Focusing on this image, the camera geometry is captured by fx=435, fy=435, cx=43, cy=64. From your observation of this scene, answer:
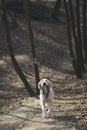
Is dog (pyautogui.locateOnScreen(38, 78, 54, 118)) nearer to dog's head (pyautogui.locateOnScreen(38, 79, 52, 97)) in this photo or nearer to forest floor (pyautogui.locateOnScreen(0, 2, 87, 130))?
dog's head (pyautogui.locateOnScreen(38, 79, 52, 97))

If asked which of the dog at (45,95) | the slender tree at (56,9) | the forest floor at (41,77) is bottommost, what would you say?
the slender tree at (56,9)

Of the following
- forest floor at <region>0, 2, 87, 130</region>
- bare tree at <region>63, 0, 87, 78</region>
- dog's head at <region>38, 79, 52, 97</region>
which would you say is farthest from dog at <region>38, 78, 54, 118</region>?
bare tree at <region>63, 0, 87, 78</region>

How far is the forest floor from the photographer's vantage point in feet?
39.4

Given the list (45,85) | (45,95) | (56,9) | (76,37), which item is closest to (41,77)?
(76,37)

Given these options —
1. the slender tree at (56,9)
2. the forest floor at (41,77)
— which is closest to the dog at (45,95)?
the forest floor at (41,77)

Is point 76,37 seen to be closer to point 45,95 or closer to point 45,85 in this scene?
point 45,95

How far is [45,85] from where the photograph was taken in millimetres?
11875

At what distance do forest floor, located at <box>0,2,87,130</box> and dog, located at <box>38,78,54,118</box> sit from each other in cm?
25

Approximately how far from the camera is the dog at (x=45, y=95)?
11.9m

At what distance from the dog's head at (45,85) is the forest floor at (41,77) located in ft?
2.55

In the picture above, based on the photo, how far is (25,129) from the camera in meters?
11.5

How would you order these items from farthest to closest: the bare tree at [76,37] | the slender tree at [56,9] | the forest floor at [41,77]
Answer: the slender tree at [56,9], the bare tree at [76,37], the forest floor at [41,77]

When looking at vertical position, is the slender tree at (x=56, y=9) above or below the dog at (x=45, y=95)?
below

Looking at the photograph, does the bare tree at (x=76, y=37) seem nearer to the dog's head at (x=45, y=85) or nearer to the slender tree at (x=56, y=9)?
the dog's head at (x=45, y=85)
